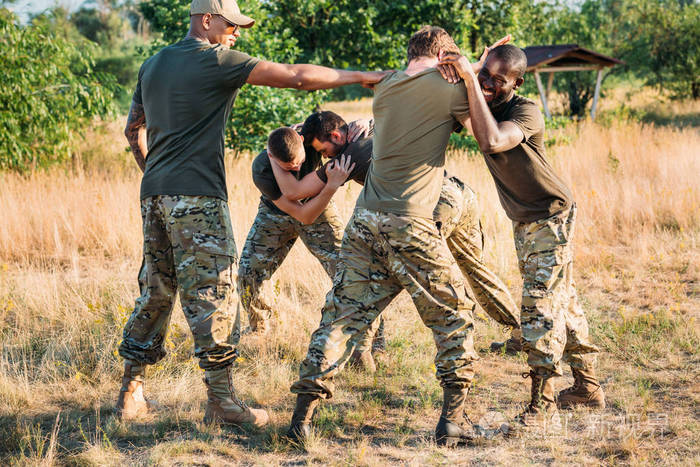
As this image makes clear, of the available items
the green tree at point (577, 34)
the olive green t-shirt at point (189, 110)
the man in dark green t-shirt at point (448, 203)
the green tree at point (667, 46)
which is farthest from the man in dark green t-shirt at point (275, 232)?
the green tree at point (667, 46)

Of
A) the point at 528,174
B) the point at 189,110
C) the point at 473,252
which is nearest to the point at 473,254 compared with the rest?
the point at 473,252

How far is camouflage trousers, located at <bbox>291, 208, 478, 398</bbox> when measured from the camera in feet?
10.2

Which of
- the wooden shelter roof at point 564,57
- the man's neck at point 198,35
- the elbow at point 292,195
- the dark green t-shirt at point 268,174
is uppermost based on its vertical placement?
the wooden shelter roof at point 564,57

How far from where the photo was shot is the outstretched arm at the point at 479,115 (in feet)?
9.73

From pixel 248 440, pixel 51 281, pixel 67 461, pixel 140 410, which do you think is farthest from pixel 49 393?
pixel 51 281

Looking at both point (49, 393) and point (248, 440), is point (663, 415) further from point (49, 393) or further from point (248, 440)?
point (49, 393)

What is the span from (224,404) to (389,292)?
3.70 feet

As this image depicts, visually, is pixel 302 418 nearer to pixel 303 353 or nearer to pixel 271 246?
pixel 303 353

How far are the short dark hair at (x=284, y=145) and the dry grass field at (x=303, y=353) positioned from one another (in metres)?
1.44

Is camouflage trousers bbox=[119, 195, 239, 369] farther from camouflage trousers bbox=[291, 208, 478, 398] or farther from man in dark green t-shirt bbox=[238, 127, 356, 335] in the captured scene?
man in dark green t-shirt bbox=[238, 127, 356, 335]

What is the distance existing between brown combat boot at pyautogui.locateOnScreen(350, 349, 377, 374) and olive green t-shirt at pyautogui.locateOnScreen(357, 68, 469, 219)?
57.6 inches

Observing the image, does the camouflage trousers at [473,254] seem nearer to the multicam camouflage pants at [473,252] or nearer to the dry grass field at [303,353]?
the multicam camouflage pants at [473,252]

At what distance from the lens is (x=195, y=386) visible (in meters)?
4.02

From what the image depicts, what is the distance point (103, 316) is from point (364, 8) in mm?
8188
